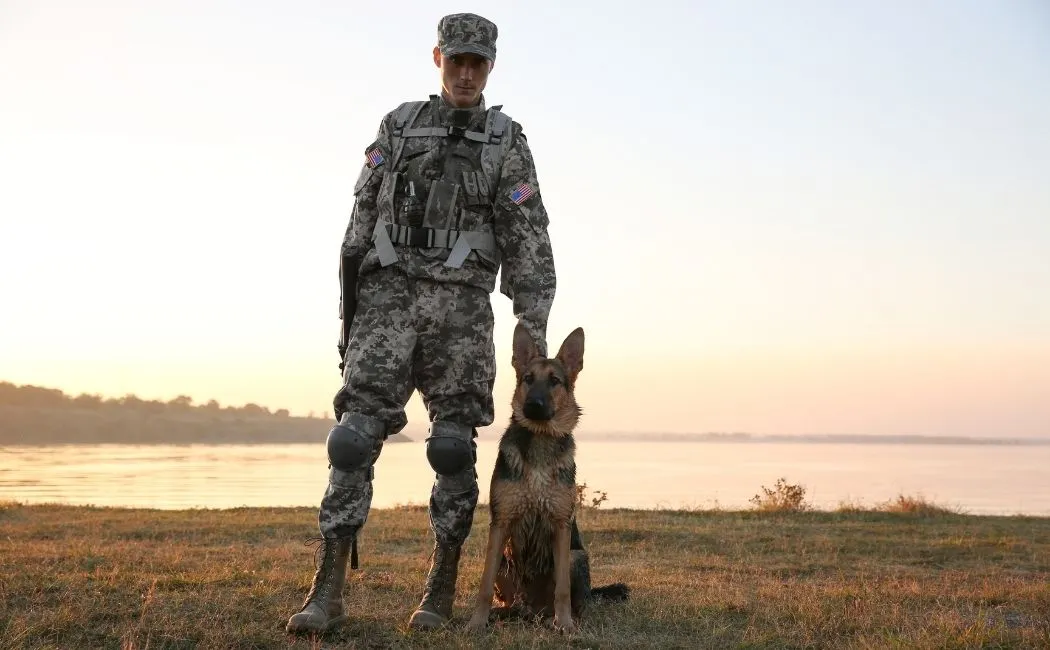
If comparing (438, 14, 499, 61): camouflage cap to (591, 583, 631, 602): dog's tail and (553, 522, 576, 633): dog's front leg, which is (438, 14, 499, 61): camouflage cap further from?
(591, 583, 631, 602): dog's tail

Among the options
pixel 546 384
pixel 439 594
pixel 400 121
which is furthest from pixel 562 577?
pixel 400 121

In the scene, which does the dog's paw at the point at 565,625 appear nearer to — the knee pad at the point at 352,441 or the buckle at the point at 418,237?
the knee pad at the point at 352,441

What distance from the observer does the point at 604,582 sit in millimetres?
7113

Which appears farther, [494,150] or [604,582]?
[604,582]

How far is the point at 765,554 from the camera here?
8898 mm

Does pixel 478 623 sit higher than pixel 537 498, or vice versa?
pixel 537 498

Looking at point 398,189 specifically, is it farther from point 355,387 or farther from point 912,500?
point 912,500

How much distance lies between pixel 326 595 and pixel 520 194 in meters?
2.55

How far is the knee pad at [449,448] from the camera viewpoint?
206 inches

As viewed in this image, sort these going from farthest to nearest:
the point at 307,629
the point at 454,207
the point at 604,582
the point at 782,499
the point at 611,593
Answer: the point at 782,499, the point at 604,582, the point at 611,593, the point at 454,207, the point at 307,629

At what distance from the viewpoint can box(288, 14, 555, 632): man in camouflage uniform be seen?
204 inches

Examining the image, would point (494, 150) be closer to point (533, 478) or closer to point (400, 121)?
point (400, 121)

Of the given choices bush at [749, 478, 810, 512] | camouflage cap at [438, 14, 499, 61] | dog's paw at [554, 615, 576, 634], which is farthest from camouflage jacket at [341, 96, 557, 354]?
bush at [749, 478, 810, 512]

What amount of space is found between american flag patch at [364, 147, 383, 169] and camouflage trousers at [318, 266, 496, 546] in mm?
658
